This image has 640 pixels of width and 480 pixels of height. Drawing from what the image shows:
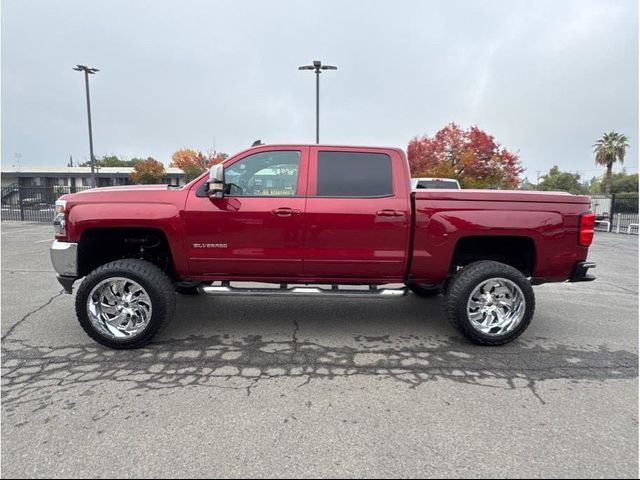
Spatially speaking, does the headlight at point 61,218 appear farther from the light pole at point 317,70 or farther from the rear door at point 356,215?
the light pole at point 317,70

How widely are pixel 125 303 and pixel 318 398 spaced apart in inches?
86.7

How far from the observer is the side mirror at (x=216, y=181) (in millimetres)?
3572

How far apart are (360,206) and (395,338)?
1.45 metres

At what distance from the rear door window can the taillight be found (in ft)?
6.28

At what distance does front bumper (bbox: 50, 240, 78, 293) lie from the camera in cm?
378

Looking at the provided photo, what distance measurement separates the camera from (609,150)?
4688cm

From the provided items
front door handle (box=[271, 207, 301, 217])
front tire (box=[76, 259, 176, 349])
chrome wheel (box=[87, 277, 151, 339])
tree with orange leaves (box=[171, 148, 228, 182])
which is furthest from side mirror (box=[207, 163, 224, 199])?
tree with orange leaves (box=[171, 148, 228, 182])

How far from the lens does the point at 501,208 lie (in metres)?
3.73

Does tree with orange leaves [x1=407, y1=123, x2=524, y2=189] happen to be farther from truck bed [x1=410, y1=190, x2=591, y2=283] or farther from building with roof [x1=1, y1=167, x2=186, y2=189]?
building with roof [x1=1, y1=167, x2=186, y2=189]

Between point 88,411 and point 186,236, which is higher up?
point 186,236

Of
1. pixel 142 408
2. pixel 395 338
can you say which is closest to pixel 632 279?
pixel 395 338

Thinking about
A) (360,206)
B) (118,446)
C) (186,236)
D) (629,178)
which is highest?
(629,178)

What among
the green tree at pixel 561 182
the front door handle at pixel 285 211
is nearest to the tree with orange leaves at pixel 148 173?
the front door handle at pixel 285 211

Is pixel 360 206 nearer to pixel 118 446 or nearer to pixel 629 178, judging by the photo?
pixel 118 446
